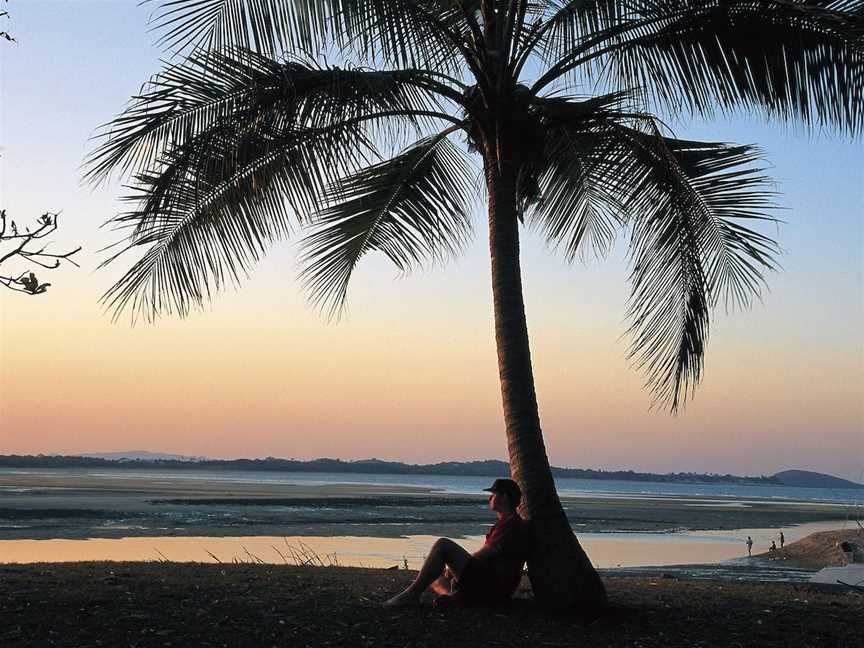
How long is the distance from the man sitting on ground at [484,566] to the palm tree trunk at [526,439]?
31cm

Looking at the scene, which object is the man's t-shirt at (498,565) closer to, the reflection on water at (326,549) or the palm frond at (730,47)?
the palm frond at (730,47)

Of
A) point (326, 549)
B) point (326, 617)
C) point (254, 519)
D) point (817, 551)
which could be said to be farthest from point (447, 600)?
point (254, 519)

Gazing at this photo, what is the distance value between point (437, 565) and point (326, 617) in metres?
0.92

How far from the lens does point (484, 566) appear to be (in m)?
7.77

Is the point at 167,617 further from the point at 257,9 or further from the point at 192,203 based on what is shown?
the point at 257,9

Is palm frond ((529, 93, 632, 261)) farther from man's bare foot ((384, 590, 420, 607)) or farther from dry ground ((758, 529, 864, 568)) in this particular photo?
dry ground ((758, 529, 864, 568))

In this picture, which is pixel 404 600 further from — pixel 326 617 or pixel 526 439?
pixel 526 439

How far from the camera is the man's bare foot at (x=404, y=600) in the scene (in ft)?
25.4

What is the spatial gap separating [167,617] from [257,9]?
15.7ft

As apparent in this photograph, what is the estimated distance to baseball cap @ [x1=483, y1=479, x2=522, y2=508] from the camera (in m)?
7.93

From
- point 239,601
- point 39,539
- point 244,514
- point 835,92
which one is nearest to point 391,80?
point 835,92

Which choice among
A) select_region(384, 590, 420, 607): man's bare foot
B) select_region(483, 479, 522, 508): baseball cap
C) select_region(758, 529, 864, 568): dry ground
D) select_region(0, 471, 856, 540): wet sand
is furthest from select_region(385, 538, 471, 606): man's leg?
select_region(0, 471, 856, 540): wet sand

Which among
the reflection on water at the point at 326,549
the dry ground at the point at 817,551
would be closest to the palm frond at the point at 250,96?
the reflection on water at the point at 326,549

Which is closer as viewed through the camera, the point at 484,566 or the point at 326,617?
the point at 326,617
